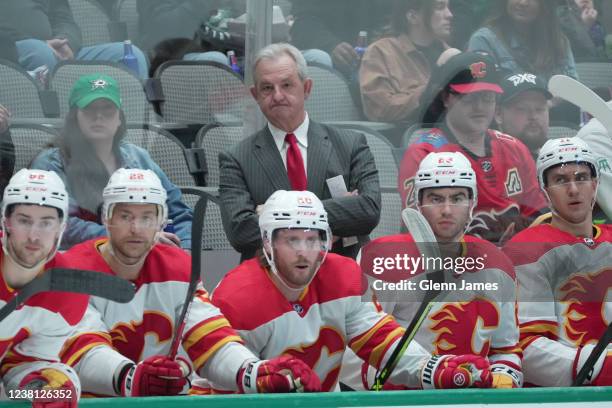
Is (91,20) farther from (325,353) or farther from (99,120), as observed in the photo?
(325,353)

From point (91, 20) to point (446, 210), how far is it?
124 cm

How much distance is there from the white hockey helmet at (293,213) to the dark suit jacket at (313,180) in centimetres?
12

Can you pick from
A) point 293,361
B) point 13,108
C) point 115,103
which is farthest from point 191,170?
point 293,361

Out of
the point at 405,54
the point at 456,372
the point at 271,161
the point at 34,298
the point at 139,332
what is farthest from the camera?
the point at 405,54

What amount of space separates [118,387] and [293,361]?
444 millimetres

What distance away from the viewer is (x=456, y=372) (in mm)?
3445

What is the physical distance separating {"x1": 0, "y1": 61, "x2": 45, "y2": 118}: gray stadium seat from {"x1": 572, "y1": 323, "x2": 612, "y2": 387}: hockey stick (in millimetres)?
1689

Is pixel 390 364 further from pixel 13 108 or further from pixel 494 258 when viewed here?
pixel 13 108

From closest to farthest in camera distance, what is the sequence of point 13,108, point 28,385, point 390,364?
point 28,385, point 390,364, point 13,108

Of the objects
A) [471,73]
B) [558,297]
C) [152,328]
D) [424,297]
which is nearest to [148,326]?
[152,328]

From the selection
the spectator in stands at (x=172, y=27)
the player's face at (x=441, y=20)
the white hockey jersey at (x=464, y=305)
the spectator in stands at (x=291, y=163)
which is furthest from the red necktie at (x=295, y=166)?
the player's face at (x=441, y=20)

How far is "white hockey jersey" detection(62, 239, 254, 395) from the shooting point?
3.34 m

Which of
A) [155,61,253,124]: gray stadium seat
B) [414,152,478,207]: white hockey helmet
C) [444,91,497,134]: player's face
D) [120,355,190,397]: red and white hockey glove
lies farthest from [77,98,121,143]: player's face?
[444,91,497,134]: player's face

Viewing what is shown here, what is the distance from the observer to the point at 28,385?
314 centimetres
